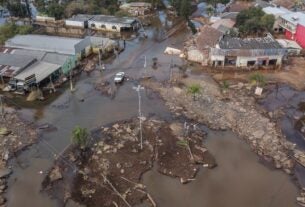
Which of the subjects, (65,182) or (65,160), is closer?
(65,182)

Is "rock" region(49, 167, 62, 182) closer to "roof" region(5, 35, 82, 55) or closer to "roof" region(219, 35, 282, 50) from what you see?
"roof" region(5, 35, 82, 55)

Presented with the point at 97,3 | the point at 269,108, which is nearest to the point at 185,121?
the point at 269,108

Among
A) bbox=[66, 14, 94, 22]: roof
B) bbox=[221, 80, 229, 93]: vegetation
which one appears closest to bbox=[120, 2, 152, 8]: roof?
bbox=[66, 14, 94, 22]: roof

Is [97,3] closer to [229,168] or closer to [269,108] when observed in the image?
[269,108]

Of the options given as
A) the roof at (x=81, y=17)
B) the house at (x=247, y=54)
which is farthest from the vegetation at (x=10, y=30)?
the house at (x=247, y=54)

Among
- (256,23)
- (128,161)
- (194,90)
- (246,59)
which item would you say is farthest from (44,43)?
(256,23)

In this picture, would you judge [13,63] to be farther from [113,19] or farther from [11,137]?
[113,19]
